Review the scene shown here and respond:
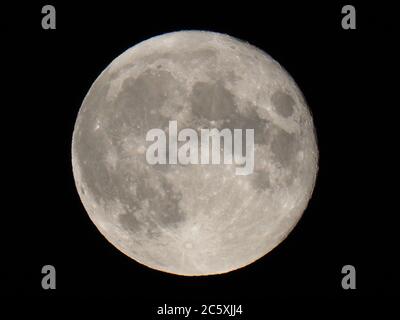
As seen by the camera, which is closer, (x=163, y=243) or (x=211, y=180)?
(x=211, y=180)

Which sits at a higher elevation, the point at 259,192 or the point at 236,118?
the point at 236,118

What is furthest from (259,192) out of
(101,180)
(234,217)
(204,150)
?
(101,180)

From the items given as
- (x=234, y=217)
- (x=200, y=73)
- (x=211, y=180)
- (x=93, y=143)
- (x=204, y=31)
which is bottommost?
(x=234, y=217)

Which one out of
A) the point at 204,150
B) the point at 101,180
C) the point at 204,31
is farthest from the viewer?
the point at 204,31

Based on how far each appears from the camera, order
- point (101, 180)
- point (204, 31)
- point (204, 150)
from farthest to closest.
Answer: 1. point (204, 31)
2. point (101, 180)
3. point (204, 150)

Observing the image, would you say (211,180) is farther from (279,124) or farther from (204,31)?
(204,31)

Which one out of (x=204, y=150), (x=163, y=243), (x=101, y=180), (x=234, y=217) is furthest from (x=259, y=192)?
(x=101, y=180)
